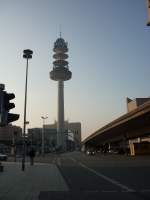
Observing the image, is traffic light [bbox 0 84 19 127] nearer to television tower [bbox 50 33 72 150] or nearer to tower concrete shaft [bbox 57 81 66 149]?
television tower [bbox 50 33 72 150]

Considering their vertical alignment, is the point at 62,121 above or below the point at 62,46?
below

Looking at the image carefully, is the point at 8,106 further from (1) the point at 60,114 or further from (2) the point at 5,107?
(1) the point at 60,114

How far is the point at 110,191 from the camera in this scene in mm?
15789

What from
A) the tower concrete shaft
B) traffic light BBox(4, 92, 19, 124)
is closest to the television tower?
the tower concrete shaft

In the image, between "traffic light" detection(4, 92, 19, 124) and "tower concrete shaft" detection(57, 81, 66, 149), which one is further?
"tower concrete shaft" detection(57, 81, 66, 149)

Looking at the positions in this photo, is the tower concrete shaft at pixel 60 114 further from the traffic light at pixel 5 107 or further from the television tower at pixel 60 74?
the traffic light at pixel 5 107

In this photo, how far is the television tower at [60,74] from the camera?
170 m

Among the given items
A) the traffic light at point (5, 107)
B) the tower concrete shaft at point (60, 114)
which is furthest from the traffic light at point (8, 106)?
the tower concrete shaft at point (60, 114)

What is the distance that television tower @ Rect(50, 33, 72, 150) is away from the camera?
170m

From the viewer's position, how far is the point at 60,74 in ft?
593

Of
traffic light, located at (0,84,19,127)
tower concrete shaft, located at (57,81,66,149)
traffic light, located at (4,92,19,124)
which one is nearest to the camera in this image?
traffic light, located at (0,84,19,127)

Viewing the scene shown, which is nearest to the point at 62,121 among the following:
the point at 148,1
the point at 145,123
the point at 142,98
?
the point at 142,98

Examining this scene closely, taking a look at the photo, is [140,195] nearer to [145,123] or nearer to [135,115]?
[135,115]

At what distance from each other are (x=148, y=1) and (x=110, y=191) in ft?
80.3
